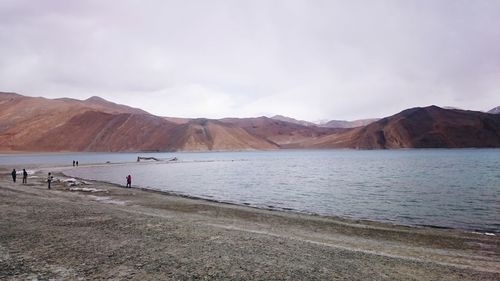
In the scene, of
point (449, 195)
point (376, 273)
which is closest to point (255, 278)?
point (376, 273)

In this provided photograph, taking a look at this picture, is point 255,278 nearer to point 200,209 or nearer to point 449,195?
point 200,209

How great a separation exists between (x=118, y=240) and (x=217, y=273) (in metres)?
4.95

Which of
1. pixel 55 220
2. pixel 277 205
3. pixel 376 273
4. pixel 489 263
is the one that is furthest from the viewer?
pixel 277 205

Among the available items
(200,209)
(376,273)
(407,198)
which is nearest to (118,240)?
(376,273)

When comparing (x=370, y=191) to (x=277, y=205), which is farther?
(x=370, y=191)

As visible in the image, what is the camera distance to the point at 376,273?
1034 centimetres

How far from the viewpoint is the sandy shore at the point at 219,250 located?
9695mm

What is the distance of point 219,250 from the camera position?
1208 centimetres

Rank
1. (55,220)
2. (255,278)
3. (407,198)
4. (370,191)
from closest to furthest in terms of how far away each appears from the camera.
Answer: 1. (255,278)
2. (55,220)
3. (407,198)
4. (370,191)

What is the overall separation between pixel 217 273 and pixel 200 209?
15288 millimetres

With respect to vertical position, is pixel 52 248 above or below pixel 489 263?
above

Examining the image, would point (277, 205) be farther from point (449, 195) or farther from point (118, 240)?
point (118, 240)

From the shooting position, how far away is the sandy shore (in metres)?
9.70

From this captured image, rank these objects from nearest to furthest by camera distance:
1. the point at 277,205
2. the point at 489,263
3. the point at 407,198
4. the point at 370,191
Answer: the point at 489,263, the point at 277,205, the point at 407,198, the point at 370,191
